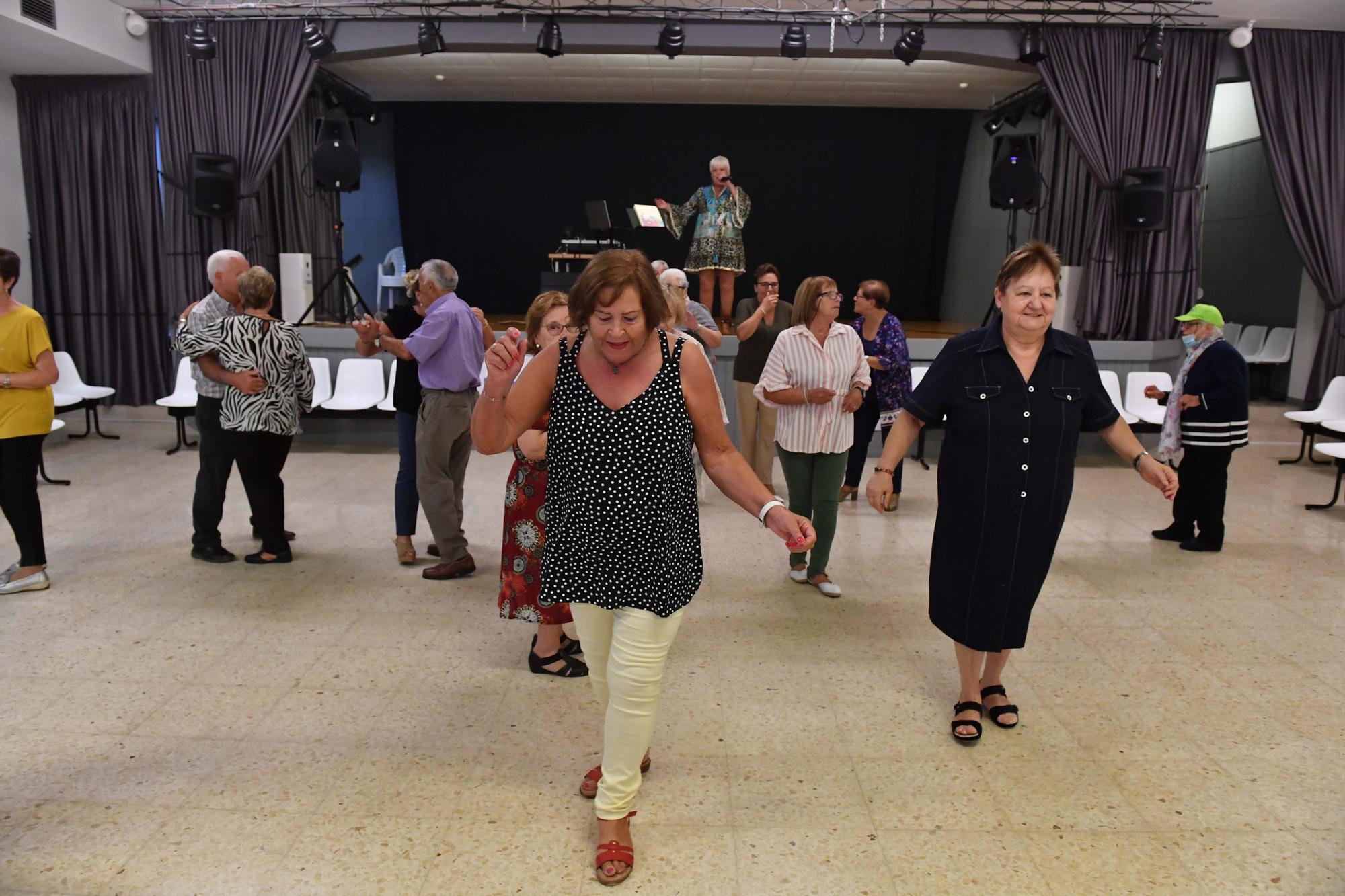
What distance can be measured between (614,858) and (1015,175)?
826 centimetres

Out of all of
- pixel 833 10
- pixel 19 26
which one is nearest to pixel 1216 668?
pixel 833 10

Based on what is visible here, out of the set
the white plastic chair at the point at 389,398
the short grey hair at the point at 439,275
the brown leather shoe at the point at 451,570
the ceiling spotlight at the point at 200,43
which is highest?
the ceiling spotlight at the point at 200,43

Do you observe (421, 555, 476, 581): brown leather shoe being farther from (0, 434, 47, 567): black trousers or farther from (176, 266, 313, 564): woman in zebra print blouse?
(0, 434, 47, 567): black trousers

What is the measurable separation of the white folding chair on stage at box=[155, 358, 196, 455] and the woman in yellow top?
10.2 feet

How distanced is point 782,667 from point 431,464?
183 cm

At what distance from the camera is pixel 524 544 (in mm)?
3250

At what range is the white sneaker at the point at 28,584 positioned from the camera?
4.04 m

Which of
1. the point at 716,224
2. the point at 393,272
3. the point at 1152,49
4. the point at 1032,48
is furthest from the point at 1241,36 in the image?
the point at 393,272

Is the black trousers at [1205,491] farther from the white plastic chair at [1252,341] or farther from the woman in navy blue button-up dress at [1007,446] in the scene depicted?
the white plastic chair at [1252,341]

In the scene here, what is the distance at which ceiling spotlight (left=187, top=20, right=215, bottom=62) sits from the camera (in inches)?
303

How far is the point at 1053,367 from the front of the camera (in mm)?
2729

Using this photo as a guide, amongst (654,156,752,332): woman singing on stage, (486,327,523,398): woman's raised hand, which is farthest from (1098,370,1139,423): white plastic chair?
(486,327,523,398): woman's raised hand

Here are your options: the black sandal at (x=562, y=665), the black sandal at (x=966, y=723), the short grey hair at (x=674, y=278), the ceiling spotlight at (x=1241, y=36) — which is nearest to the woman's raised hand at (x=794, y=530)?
the black sandal at (x=966, y=723)

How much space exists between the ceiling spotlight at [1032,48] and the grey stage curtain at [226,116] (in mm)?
6075
